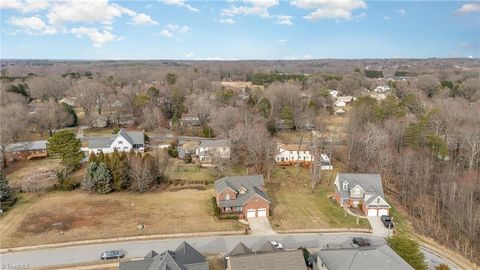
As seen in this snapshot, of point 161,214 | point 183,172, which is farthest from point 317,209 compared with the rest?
point 183,172

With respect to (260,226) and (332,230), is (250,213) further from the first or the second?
(332,230)

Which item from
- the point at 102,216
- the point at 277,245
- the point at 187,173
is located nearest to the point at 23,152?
the point at 187,173

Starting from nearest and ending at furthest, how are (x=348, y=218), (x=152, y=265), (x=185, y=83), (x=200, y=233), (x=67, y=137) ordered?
(x=152, y=265)
(x=200, y=233)
(x=348, y=218)
(x=67, y=137)
(x=185, y=83)

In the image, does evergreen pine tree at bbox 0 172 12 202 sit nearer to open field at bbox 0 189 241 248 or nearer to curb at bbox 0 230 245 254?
open field at bbox 0 189 241 248

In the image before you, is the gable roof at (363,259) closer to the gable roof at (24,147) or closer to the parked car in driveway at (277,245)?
the parked car in driveway at (277,245)

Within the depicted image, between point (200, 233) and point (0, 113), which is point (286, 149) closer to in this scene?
point (200, 233)

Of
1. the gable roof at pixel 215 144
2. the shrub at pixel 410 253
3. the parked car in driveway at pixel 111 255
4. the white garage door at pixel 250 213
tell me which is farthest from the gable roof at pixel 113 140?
the shrub at pixel 410 253
